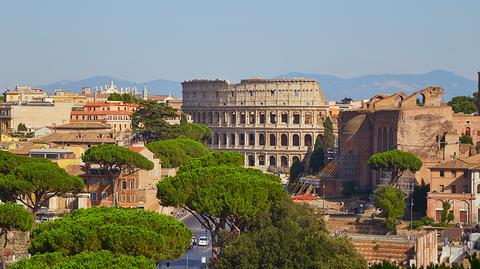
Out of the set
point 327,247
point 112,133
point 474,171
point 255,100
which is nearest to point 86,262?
point 327,247

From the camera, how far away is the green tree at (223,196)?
174 ft

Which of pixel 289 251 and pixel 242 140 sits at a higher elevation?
pixel 242 140

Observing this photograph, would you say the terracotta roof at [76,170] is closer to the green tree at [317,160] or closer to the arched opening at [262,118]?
the green tree at [317,160]

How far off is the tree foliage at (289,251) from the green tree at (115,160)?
23.7 meters

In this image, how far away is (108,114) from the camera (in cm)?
11494

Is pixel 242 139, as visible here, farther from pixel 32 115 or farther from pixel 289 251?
pixel 289 251

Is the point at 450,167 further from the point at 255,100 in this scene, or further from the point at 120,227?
the point at 255,100

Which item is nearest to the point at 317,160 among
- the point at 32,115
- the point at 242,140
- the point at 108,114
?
the point at 108,114

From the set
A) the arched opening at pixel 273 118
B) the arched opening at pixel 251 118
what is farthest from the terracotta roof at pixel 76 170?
the arched opening at pixel 251 118

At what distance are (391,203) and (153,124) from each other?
44.7m

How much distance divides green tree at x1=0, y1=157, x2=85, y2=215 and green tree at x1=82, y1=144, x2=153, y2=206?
8.31 metres

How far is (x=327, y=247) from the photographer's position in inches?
1797

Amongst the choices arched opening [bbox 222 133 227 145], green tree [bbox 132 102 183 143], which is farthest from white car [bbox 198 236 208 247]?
arched opening [bbox 222 133 227 145]

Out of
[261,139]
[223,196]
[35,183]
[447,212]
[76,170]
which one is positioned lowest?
[447,212]
